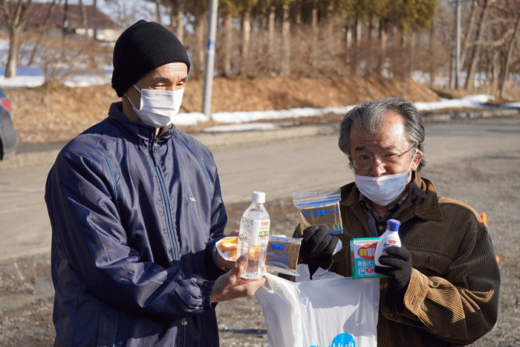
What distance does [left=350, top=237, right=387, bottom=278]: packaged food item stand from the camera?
2107mm

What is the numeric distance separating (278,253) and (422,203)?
2.39 ft

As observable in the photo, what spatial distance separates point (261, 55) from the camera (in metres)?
22.7

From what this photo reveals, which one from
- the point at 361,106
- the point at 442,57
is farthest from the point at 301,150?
the point at 442,57

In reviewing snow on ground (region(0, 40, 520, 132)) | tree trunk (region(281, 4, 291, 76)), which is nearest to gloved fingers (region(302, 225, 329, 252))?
snow on ground (region(0, 40, 520, 132))

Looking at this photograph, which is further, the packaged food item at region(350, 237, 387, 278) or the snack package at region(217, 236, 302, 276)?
the snack package at region(217, 236, 302, 276)

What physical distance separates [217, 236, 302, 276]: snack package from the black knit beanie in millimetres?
799

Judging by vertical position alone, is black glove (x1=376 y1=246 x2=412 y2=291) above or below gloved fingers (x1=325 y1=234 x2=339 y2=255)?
above

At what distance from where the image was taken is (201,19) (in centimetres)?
2164

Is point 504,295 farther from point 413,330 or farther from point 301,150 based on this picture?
point 301,150

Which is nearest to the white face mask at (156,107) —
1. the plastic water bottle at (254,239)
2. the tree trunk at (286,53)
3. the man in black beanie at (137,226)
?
the man in black beanie at (137,226)

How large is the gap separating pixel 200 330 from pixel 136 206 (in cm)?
63

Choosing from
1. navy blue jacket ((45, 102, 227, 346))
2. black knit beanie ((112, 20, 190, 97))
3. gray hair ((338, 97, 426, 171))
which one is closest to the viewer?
navy blue jacket ((45, 102, 227, 346))

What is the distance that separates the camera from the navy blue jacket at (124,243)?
76.2 inches

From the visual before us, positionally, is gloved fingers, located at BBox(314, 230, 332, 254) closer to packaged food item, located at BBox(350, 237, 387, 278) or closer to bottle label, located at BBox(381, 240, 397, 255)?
packaged food item, located at BBox(350, 237, 387, 278)
